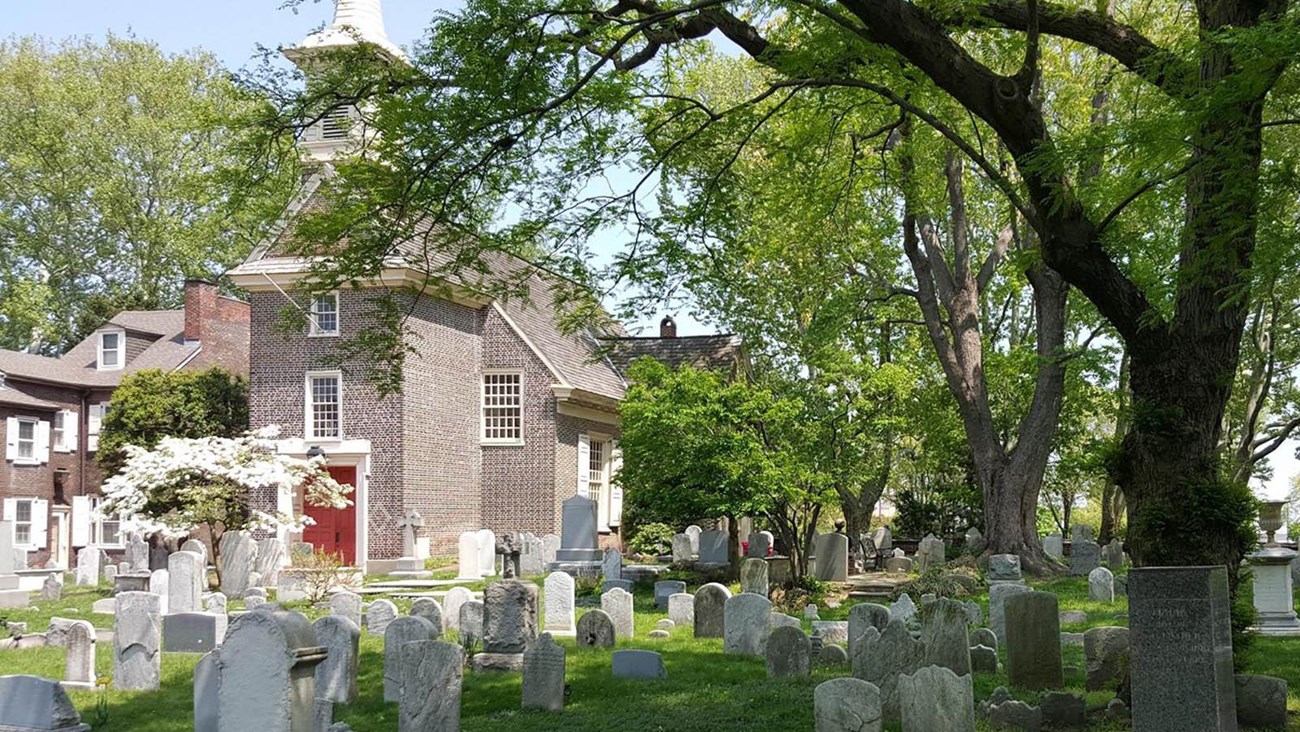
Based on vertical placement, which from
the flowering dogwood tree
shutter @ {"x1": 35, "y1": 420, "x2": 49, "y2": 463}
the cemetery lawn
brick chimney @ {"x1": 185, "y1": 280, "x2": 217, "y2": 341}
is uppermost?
brick chimney @ {"x1": 185, "y1": 280, "x2": 217, "y2": 341}

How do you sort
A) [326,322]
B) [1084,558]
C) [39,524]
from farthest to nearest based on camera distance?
[39,524] → [326,322] → [1084,558]

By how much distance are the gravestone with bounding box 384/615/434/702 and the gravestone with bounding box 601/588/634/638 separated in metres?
5.16

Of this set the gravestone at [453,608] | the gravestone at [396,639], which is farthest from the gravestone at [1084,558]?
the gravestone at [396,639]

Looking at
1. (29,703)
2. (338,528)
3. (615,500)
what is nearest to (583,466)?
(615,500)

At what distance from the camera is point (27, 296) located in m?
47.7

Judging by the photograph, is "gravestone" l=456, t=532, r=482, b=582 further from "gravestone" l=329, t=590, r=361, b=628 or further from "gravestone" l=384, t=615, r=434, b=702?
"gravestone" l=384, t=615, r=434, b=702

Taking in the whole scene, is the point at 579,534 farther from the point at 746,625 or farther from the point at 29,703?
the point at 29,703

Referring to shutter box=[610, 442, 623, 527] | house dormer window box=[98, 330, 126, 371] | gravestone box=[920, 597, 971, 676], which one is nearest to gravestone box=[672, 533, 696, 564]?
shutter box=[610, 442, 623, 527]

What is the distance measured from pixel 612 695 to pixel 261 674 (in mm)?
5672

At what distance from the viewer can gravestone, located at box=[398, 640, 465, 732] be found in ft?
35.5

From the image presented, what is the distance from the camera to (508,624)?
1537cm

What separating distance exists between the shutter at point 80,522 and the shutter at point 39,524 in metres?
1.09

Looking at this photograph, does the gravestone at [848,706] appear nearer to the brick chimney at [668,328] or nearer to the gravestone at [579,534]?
the gravestone at [579,534]

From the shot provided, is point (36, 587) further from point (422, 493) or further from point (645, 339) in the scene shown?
point (645, 339)
